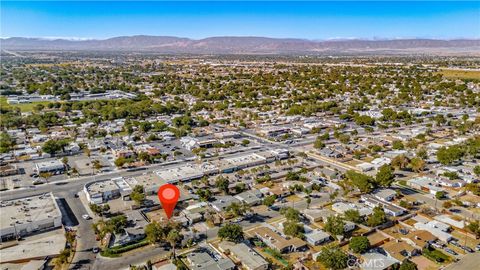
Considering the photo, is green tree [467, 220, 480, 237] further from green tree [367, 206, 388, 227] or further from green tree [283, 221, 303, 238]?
green tree [283, 221, 303, 238]

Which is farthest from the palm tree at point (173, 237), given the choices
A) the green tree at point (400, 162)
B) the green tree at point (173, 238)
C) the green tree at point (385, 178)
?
the green tree at point (400, 162)

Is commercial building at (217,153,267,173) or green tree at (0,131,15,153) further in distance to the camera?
green tree at (0,131,15,153)

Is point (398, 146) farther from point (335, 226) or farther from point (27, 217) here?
point (27, 217)

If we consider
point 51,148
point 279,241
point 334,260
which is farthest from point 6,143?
point 334,260

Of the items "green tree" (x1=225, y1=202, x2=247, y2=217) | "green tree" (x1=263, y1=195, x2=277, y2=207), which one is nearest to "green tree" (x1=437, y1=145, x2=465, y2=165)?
"green tree" (x1=263, y1=195, x2=277, y2=207)

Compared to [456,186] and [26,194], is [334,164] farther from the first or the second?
[26,194]

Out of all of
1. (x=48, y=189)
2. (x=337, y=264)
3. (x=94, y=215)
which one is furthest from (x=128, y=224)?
(x=337, y=264)
